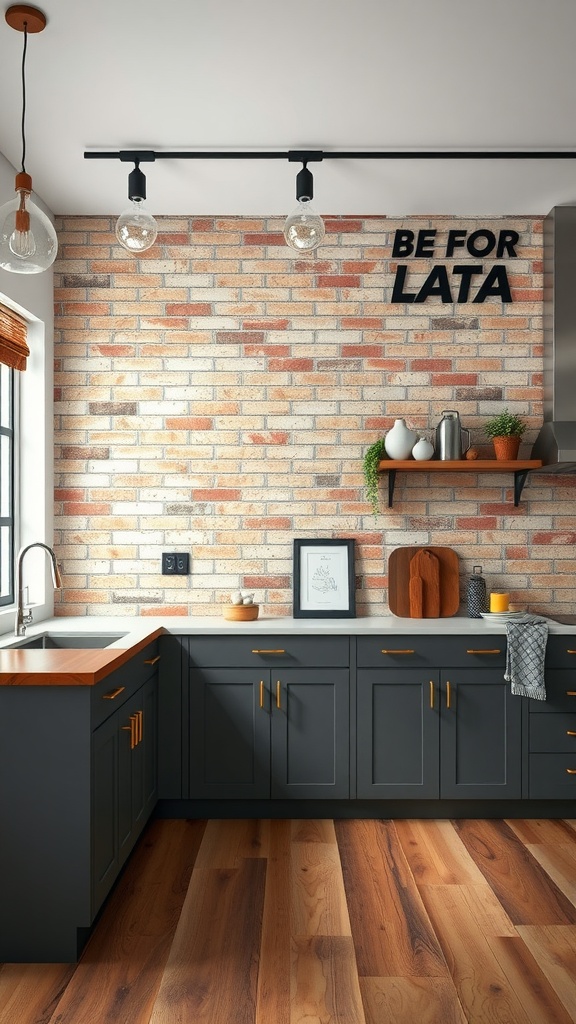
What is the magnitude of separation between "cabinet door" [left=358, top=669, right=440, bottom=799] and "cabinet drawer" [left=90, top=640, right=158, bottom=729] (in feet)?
2.95

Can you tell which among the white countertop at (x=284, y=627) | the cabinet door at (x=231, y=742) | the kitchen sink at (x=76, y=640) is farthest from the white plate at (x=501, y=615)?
the kitchen sink at (x=76, y=640)

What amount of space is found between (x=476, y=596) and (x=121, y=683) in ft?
5.81

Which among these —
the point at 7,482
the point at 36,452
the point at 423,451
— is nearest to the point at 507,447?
the point at 423,451

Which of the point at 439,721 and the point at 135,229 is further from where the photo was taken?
the point at 439,721

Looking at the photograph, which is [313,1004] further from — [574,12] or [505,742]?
[574,12]

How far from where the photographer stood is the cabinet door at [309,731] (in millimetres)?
3357

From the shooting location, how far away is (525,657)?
3.29 meters

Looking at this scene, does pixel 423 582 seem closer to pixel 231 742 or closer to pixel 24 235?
pixel 231 742

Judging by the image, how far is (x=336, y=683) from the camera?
3.36m

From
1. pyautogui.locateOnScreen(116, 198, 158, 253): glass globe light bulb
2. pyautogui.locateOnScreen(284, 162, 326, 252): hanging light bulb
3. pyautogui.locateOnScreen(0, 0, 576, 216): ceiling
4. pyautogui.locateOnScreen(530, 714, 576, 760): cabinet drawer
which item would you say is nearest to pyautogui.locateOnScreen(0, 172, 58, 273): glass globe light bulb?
pyautogui.locateOnScreen(116, 198, 158, 253): glass globe light bulb

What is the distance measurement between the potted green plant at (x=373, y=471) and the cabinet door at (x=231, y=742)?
39.9 inches

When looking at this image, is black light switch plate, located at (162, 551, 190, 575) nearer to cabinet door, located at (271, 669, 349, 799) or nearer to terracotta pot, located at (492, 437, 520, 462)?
cabinet door, located at (271, 669, 349, 799)

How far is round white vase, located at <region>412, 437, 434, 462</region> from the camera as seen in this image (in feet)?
11.8

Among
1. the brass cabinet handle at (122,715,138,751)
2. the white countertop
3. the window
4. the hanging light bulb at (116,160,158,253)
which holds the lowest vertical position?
the brass cabinet handle at (122,715,138,751)
